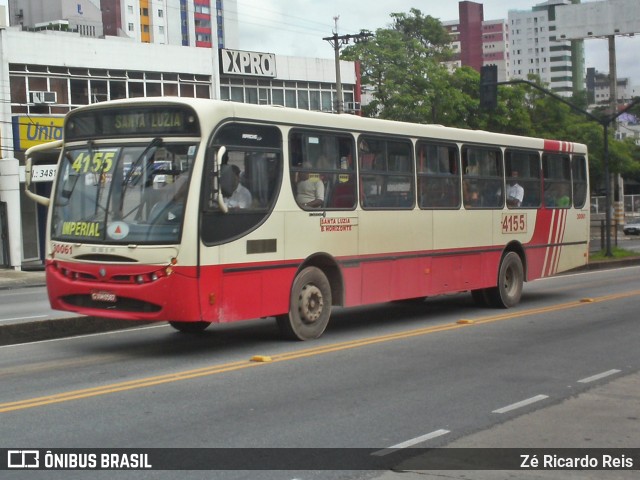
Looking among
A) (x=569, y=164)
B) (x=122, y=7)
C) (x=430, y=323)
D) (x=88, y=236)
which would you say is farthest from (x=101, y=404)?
(x=122, y=7)

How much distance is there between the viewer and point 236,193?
38.3 feet

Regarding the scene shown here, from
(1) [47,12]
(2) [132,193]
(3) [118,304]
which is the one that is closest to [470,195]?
(2) [132,193]

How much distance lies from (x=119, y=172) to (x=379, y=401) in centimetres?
440

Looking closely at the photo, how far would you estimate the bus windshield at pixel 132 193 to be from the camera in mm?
11070

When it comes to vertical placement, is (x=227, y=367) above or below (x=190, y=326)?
below

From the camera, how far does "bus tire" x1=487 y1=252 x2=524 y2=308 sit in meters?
17.4

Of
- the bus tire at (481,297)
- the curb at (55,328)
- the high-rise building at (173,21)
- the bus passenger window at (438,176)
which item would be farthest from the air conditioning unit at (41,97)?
the high-rise building at (173,21)

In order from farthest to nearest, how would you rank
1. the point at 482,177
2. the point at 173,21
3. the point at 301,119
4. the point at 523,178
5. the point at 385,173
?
1. the point at 173,21
2. the point at 523,178
3. the point at 482,177
4. the point at 385,173
5. the point at 301,119

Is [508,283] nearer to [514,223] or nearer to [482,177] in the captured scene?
[514,223]

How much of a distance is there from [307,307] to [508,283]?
20.2 ft

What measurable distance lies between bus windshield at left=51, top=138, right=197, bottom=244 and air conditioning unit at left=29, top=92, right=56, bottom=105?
29.4 m

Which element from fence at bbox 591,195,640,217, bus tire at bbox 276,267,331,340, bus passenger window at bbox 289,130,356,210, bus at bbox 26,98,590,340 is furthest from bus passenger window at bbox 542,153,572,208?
fence at bbox 591,195,640,217

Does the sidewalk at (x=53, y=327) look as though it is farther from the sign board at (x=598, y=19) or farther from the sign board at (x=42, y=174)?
the sign board at (x=598, y=19)

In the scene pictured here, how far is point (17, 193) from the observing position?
37.3 m
